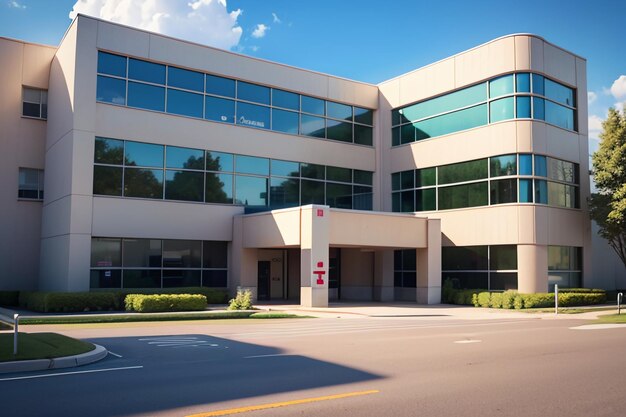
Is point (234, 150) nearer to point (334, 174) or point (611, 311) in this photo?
point (334, 174)

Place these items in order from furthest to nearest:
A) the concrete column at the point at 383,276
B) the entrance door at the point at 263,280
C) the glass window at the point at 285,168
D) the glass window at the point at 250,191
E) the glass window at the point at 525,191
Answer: the concrete column at the point at 383,276 → the entrance door at the point at 263,280 → the glass window at the point at 285,168 → the glass window at the point at 250,191 → the glass window at the point at 525,191

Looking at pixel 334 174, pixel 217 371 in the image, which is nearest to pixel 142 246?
pixel 334 174

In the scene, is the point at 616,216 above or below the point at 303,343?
above

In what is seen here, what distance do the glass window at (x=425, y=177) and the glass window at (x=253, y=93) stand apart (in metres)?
9.66

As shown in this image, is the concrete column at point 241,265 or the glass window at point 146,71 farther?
the concrete column at point 241,265

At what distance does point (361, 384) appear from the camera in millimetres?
9297

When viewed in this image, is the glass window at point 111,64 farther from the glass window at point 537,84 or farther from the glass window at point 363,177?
the glass window at point 537,84

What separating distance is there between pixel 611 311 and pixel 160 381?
23609mm

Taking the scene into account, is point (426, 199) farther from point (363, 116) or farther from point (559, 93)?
point (559, 93)

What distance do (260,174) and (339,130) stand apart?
20.8 feet

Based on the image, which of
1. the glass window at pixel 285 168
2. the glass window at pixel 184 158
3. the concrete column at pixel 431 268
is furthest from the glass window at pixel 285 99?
the concrete column at pixel 431 268

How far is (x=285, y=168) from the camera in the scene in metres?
Result: 34.8

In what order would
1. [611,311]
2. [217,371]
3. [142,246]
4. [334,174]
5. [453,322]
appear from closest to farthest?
[217,371] → [453,322] → [611,311] → [142,246] → [334,174]

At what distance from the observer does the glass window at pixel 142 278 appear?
2936 centimetres
